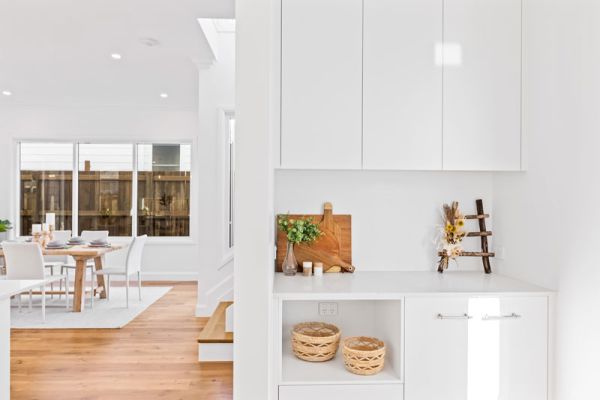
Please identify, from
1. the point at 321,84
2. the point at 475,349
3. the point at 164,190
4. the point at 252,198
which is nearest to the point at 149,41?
the point at 321,84

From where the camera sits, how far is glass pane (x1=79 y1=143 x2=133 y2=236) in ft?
23.7

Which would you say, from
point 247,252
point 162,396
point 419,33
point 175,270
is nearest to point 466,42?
point 419,33

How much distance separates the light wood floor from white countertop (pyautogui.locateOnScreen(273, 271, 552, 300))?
3.90ft

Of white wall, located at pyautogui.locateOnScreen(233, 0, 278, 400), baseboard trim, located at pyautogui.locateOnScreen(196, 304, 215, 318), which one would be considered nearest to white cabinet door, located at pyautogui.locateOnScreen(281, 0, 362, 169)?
white wall, located at pyautogui.locateOnScreen(233, 0, 278, 400)

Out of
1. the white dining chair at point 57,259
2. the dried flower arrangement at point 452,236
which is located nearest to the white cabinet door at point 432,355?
the dried flower arrangement at point 452,236

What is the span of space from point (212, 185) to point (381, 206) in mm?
2583

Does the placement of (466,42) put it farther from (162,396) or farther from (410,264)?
(162,396)

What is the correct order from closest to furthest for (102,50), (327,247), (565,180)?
1. (565,180)
2. (327,247)
3. (102,50)

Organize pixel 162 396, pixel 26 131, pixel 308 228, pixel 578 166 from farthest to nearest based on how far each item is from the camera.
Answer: pixel 26 131 → pixel 162 396 → pixel 308 228 → pixel 578 166

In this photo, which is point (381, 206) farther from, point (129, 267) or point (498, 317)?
point (129, 267)

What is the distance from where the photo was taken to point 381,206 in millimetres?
2576

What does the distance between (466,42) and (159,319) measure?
3996mm

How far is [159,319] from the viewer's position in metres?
4.66

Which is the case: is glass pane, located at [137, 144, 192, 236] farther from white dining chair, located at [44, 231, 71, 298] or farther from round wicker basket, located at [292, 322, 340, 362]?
round wicker basket, located at [292, 322, 340, 362]
